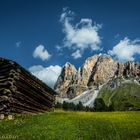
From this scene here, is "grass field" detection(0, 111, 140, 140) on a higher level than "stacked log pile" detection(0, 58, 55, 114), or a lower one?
lower

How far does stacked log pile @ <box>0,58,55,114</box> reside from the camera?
1273 inches

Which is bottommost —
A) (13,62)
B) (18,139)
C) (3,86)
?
(18,139)

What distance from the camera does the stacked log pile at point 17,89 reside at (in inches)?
1273

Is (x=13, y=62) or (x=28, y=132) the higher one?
(x=13, y=62)

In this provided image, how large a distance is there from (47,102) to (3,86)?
52.8 feet

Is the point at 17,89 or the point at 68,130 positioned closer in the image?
the point at 68,130

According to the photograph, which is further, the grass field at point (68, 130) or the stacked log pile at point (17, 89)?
the stacked log pile at point (17, 89)

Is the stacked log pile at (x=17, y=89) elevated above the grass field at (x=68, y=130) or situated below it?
above

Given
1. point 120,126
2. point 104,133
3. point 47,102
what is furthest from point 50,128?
point 47,102

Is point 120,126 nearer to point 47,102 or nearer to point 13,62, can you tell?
point 13,62

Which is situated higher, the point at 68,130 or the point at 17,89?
the point at 17,89

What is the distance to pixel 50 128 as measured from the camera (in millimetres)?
24859

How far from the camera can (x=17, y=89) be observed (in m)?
34.6

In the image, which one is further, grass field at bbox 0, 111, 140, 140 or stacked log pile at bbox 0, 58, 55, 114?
stacked log pile at bbox 0, 58, 55, 114
